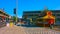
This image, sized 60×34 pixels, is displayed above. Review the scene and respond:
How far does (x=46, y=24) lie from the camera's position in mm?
48719

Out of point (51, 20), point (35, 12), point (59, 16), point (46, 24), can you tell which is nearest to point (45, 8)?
point (46, 24)

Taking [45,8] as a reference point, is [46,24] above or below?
below

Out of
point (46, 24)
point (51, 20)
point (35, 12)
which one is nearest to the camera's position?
point (51, 20)

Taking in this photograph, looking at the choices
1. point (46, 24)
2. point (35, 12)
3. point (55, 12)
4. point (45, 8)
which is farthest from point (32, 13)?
point (46, 24)

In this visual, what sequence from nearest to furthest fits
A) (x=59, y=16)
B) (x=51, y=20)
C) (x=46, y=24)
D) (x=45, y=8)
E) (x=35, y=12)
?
(x=51, y=20) < (x=46, y=24) < (x=45, y=8) < (x=59, y=16) < (x=35, y=12)

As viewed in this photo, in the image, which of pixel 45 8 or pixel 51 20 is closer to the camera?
pixel 51 20

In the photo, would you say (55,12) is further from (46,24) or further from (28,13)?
(46,24)

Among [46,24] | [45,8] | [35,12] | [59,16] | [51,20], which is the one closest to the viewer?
[51,20]

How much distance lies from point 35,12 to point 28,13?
293 inches

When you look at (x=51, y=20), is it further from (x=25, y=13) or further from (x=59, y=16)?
(x=25, y=13)

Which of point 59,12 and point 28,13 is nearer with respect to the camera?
point 59,12

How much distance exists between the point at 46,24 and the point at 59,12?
251 ft

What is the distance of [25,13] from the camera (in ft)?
498

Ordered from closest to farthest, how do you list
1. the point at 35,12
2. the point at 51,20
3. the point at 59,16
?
the point at 51,20 < the point at 59,16 < the point at 35,12
